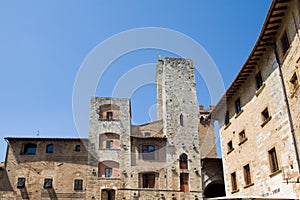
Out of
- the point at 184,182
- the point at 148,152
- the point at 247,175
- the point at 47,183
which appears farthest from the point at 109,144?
the point at 247,175

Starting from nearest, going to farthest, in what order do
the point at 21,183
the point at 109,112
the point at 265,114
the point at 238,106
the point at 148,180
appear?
the point at 265,114 < the point at 238,106 < the point at 21,183 < the point at 148,180 < the point at 109,112

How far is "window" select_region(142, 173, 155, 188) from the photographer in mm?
29844

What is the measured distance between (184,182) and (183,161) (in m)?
2.09

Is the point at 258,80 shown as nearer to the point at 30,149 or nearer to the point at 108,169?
the point at 108,169

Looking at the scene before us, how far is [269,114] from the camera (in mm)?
15508

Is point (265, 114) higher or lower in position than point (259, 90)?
lower

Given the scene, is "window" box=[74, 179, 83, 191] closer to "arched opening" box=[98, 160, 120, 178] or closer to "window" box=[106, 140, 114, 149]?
"arched opening" box=[98, 160, 120, 178]

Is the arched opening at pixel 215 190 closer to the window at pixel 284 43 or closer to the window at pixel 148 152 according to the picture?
the window at pixel 148 152

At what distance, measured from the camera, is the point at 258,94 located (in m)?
17.1

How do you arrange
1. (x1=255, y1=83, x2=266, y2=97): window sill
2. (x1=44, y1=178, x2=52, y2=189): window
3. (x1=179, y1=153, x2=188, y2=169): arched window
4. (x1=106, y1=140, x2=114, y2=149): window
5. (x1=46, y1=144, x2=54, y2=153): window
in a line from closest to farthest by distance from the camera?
(x1=255, y1=83, x2=266, y2=97): window sill, (x1=44, y1=178, x2=52, y2=189): window, (x1=46, y1=144, x2=54, y2=153): window, (x1=179, y1=153, x2=188, y2=169): arched window, (x1=106, y1=140, x2=114, y2=149): window

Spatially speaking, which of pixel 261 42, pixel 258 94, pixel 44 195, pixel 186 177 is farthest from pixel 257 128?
pixel 44 195

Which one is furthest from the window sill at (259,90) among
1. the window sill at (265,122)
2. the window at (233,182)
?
the window at (233,182)

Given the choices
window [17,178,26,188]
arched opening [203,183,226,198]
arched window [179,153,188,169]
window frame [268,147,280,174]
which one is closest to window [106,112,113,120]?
arched window [179,153,188,169]

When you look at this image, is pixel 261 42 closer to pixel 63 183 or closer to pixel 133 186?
pixel 133 186
